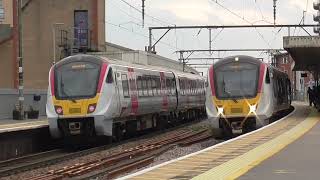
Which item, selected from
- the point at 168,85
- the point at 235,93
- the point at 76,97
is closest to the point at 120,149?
the point at 76,97

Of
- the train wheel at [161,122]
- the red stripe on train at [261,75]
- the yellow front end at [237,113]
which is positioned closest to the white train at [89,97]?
the yellow front end at [237,113]

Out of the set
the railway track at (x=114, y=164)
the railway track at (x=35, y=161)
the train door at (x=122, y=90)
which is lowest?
the railway track at (x=35, y=161)

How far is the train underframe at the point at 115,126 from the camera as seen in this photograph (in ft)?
70.8

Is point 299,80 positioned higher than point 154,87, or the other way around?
point 299,80

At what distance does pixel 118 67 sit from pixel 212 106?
12.3 feet

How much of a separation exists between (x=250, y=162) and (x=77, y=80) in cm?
1129

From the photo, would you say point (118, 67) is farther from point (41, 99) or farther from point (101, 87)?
point (41, 99)

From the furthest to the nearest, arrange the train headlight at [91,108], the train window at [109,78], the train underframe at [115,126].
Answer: the train window at [109,78] < the train underframe at [115,126] < the train headlight at [91,108]

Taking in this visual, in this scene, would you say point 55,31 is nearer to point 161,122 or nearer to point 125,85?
point 161,122

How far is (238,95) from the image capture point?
23.1m

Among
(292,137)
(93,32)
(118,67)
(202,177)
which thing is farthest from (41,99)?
(202,177)

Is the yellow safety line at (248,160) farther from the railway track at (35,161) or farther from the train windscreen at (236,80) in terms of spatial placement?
the railway track at (35,161)

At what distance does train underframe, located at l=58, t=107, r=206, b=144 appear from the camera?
21.6 meters

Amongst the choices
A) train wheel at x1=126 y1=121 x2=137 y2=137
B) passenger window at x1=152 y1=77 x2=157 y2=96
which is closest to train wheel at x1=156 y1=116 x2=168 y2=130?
passenger window at x1=152 y1=77 x2=157 y2=96
